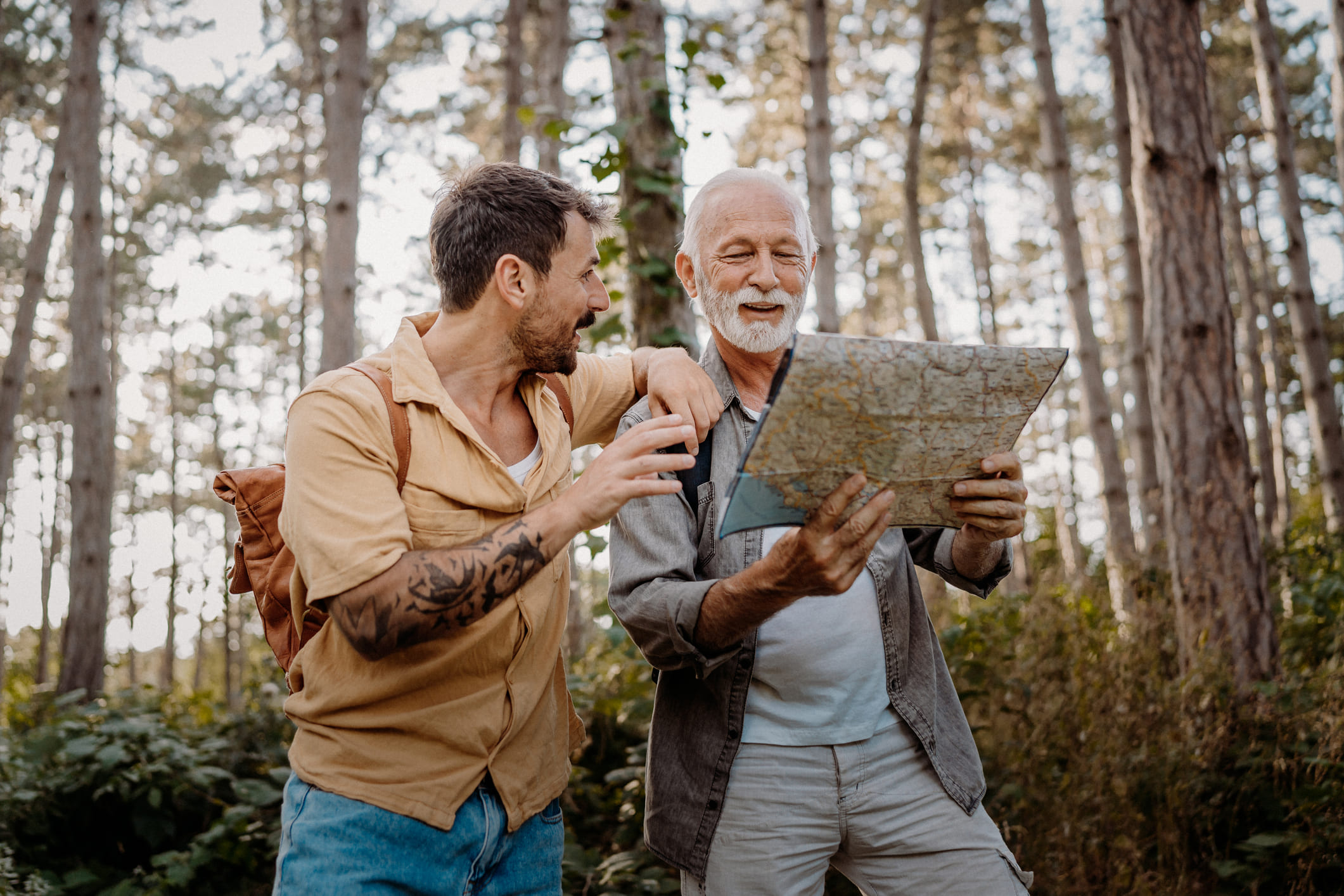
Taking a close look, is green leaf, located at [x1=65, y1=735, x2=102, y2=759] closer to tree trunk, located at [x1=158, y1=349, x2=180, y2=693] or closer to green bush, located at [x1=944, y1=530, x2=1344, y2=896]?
green bush, located at [x1=944, y1=530, x2=1344, y2=896]

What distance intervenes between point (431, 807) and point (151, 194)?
67.5ft

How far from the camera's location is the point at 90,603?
8281 mm

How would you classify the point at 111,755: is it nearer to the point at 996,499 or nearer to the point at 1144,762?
the point at 996,499

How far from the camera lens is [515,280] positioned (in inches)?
79.7

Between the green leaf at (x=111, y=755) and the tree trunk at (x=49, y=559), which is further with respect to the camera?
the tree trunk at (x=49, y=559)

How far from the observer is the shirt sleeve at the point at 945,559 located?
2.12m

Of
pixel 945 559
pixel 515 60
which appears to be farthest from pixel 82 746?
pixel 515 60

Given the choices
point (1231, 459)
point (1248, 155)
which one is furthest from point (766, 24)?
point (1248, 155)

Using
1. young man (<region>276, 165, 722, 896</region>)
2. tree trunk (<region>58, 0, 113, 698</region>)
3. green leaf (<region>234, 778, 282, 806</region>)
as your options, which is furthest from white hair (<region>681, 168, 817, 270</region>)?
tree trunk (<region>58, 0, 113, 698</region>)

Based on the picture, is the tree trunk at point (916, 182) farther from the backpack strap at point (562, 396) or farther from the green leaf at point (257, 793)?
the backpack strap at point (562, 396)

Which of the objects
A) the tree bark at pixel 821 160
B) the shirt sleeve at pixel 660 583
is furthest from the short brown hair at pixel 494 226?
the tree bark at pixel 821 160

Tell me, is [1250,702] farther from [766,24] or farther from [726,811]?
[766,24]

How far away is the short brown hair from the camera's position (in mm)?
2039

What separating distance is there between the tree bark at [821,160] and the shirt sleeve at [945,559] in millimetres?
6264
